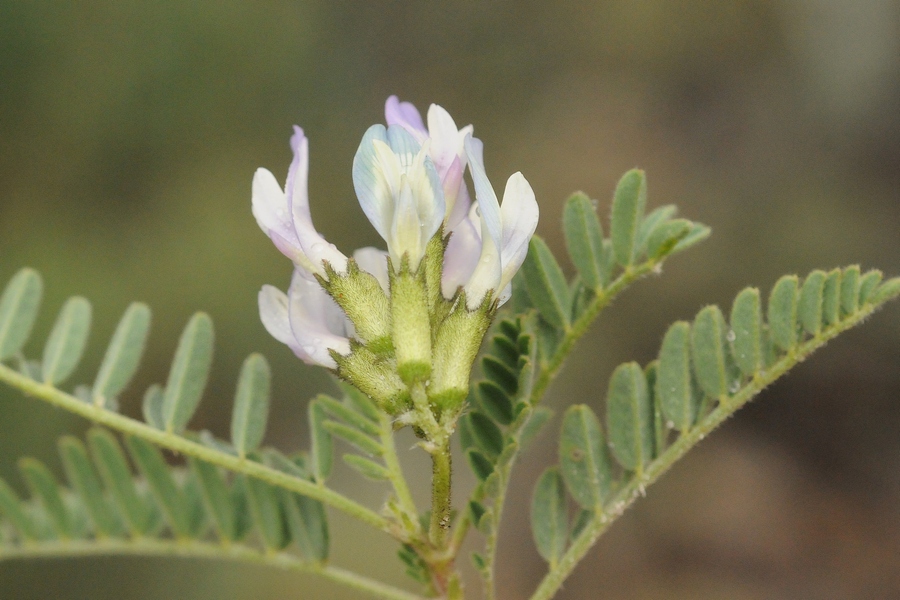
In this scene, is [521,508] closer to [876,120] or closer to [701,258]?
[701,258]

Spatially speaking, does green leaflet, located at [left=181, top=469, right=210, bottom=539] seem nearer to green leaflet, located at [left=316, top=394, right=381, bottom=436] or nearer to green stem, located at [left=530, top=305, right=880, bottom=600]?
green leaflet, located at [left=316, top=394, right=381, bottom=436]

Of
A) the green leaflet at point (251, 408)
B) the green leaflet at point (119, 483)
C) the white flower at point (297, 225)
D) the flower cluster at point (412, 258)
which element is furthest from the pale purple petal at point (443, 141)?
the green leaflet at point (119, 483)

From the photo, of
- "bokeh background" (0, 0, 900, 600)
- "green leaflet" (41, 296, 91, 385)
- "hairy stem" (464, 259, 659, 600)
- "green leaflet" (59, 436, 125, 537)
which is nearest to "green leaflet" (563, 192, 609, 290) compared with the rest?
"hairy stem" (464, 259, 659, 600)

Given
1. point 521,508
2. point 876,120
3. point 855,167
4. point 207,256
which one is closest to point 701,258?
point 855,167

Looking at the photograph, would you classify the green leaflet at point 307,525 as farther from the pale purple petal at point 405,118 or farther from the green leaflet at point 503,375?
the pale purple petal at point 405,118

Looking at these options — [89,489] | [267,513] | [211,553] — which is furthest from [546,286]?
[89,489]

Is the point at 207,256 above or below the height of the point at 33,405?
above

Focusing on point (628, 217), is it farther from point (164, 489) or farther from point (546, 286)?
point (164, 489)
